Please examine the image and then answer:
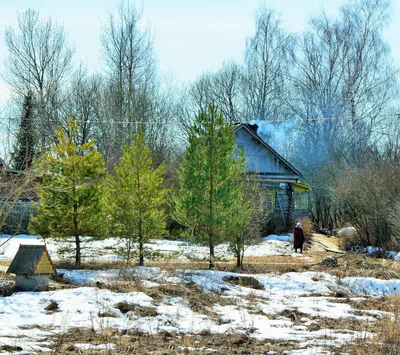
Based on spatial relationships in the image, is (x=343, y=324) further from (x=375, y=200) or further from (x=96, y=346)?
(x=375, y=200)

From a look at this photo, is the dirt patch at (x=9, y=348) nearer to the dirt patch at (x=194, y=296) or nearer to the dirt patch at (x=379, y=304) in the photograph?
the dirt patch at (x=194, y=296)

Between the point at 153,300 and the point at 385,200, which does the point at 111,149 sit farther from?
the point at 153,300

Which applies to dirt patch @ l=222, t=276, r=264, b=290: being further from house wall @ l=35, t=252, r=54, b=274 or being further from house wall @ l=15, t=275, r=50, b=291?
house wall @ l=15, t=275, r=50, b=291

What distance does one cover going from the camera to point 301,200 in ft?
145

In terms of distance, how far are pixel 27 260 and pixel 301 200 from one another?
31682mm

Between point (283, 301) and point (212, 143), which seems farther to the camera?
point (212, 143)

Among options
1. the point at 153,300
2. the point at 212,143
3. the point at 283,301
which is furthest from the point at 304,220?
the point at 153,300

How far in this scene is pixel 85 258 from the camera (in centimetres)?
2209

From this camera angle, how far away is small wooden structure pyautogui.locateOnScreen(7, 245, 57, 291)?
1427cm

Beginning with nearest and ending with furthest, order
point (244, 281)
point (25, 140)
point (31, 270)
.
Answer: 1. point (31, 270)
2. point (244, 281)
3. point (25, 140)

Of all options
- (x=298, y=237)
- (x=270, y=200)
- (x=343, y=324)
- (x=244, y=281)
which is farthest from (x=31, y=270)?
(x=270, y=200)

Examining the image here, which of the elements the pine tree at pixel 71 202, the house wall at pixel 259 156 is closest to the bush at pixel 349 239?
the house wall at pixel 259 156

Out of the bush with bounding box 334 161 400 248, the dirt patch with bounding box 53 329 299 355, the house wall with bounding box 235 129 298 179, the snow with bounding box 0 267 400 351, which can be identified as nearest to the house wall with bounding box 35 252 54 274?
the snow with bounding box 0 267 400 351

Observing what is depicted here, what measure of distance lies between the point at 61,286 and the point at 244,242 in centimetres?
771
